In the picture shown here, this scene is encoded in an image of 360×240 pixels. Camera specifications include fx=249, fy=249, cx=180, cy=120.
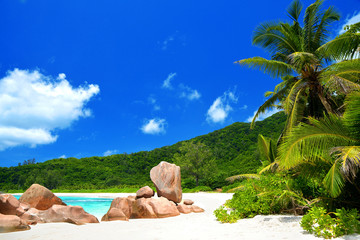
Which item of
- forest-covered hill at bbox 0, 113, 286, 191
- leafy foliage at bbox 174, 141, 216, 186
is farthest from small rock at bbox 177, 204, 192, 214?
forest-covered hill at bbox 0, 113, 286, 191

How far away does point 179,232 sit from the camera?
20.7 ft

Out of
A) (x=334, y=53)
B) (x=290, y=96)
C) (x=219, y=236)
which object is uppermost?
(x=334, y=53)

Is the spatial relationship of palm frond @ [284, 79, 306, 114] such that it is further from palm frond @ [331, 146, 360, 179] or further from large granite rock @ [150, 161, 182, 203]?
large granite rock @ [150, 161, 182, 203]

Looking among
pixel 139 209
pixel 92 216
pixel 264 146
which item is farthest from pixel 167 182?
pixel 264 146

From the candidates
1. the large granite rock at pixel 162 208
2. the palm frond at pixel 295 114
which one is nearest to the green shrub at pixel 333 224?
the palm frond at pixel 295 114

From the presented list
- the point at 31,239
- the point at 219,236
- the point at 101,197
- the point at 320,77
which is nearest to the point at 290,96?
the point at 320,77

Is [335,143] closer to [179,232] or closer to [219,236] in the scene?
[219,236]

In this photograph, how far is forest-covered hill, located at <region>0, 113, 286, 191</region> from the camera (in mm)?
37094

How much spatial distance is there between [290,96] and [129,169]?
123ft

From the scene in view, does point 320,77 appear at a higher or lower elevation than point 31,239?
higher

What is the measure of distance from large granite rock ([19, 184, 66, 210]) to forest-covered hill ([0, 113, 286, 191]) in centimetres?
2147

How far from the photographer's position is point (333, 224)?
5.06 meters

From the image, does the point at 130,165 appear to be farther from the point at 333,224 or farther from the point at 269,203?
the point at 333,224

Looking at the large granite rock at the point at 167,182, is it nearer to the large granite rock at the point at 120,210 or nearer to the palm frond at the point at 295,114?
the large granite rock at the point at 120,210
